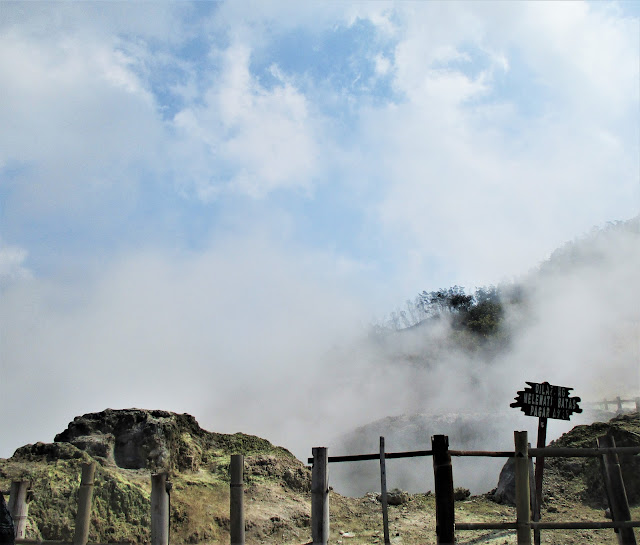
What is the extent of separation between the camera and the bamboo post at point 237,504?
5949 mm

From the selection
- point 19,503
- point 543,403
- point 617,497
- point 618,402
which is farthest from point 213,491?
point 618,402

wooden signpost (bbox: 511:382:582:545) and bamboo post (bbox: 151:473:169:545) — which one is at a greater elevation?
wooden signpost (bbox: 511:382:582:545)

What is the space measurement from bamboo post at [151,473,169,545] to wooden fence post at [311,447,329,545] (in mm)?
1588

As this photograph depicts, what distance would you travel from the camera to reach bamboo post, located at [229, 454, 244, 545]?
595 cm

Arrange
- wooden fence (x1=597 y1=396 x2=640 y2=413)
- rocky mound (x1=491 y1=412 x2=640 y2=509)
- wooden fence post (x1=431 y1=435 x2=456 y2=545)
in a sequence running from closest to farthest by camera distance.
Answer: wooden fence post (x1=431 y1=435 x2=456 y2=545), rocky mound (x1=491 y1=412 x2=640 y2=509), wooden fence (x1=597 y1=396 x2=640 y2=413)

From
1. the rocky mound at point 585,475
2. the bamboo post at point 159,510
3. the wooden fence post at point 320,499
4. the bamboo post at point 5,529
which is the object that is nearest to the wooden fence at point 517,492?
the wooden fence post at point 320,499

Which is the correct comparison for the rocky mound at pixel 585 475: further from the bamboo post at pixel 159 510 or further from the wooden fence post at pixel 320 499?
the bamboo post at pixel 159 510

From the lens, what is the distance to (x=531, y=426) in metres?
26.5

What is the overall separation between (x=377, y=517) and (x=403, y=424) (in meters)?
19.8

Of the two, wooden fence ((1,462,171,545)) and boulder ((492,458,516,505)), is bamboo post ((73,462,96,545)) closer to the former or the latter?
wooden fence ((1,462,171,545))

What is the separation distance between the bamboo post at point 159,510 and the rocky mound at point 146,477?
3702 millimetres

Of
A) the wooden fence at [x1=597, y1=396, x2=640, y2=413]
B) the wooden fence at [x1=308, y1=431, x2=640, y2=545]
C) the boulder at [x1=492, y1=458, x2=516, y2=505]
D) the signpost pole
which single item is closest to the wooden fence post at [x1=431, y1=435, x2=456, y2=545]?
the wooden fence at [x1=308, y1=431, x2=640, y2=545]

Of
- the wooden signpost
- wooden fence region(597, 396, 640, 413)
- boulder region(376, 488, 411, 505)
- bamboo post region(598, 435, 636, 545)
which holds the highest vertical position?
wooden fence region(597, 396, 640, 413)

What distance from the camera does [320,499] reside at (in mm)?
6273
